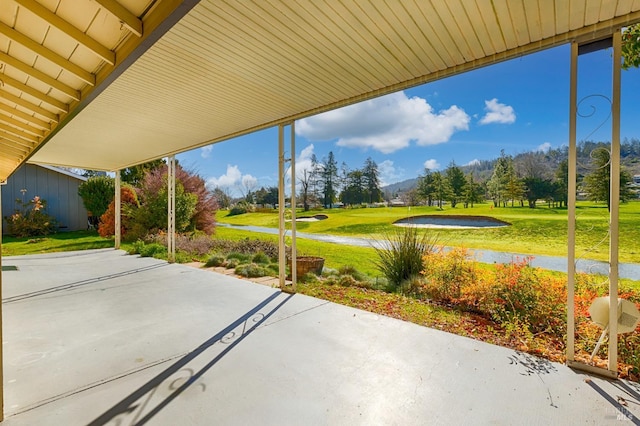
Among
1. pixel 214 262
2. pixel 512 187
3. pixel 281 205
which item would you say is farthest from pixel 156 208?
pixel 512 187

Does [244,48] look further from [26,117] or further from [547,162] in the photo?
[547,162]

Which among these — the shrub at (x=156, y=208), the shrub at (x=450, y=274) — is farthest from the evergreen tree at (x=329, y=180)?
the shrub at (x=450, y=274)

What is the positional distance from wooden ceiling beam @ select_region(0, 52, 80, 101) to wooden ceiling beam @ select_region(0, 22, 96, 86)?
26 cm

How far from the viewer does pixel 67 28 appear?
171cm

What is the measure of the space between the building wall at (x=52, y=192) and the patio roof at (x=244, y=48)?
439 inches

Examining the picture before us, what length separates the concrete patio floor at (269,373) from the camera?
70.6 inches

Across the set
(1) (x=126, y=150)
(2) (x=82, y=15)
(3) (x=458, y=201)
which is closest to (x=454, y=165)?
(3) (x=458, y=201)

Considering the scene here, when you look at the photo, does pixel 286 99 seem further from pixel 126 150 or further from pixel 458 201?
pixel 126 150

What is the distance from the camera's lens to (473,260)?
4.03 m

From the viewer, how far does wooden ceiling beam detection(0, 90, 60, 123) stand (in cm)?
247

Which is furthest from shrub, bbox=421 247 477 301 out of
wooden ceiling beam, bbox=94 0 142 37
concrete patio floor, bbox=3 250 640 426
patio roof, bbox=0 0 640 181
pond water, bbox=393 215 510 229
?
wooden ceiling beam, bbox=94 0 142 37

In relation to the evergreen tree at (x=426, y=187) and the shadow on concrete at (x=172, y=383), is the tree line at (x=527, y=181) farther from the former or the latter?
the shadow on concrete at (x=172, y=383)

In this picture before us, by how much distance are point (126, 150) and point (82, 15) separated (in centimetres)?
517

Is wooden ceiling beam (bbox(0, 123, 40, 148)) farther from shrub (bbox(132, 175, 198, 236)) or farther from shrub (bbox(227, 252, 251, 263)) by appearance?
shrub (bbox(132, 175, 198, 236))
